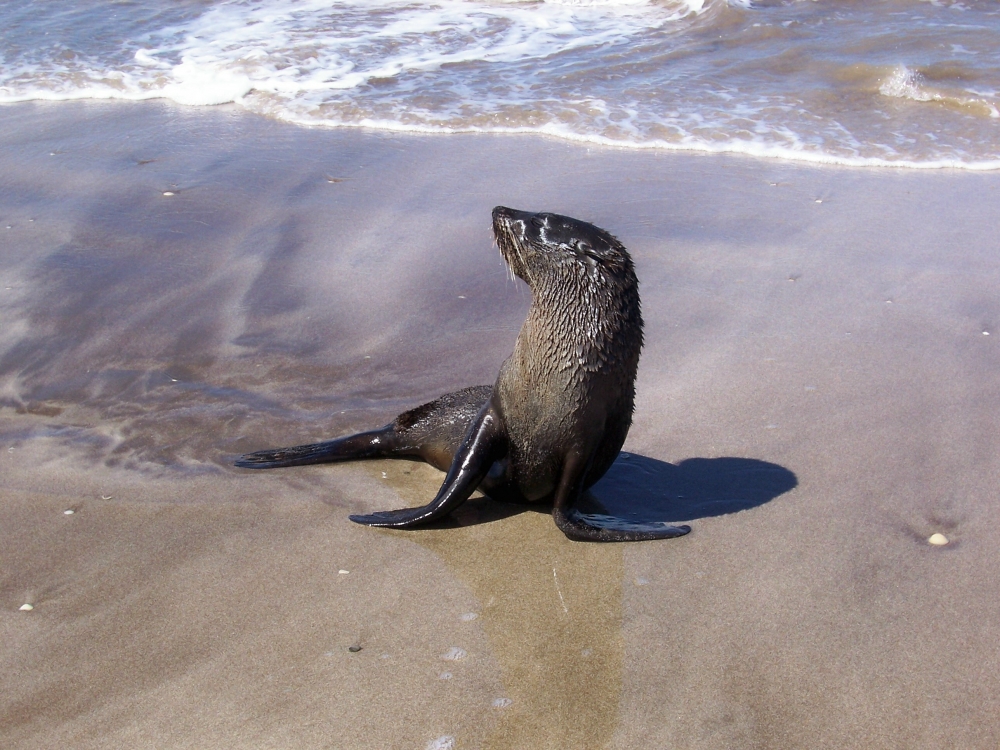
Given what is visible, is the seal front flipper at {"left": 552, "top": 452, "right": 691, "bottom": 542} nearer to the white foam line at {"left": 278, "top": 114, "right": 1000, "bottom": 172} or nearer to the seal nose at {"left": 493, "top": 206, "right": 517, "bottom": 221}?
the seal nose at {"left": 493, "top": 206, "right": 517, "bottom": 221}

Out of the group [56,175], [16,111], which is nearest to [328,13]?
[16,111]

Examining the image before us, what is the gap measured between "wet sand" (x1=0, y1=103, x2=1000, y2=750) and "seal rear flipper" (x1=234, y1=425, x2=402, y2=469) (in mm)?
80

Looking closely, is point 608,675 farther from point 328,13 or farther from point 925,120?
point 328,13

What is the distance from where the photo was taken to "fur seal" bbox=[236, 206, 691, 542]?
167 inches

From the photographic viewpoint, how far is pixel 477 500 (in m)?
4.68

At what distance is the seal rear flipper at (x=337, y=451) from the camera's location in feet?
16.0

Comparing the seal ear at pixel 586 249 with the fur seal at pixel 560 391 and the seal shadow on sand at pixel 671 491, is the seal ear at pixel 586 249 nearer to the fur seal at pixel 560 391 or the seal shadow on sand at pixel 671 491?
the fur seal at pixel 560 391

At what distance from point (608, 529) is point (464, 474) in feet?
2.14

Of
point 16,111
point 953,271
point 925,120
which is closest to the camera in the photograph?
→ point 953,271

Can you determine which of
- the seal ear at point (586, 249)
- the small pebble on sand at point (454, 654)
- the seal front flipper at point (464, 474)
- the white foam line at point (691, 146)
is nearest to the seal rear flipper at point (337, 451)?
the seal front flipper at point (464, 474)

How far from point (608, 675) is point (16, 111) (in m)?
9.85

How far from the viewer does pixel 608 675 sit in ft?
11.0

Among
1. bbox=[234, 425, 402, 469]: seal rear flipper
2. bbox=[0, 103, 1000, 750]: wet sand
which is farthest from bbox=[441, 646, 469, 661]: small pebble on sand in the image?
bbox=[234, 425, 402, 469]: seal rear flipper

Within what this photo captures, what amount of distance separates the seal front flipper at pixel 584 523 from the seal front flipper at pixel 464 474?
1.04 ft
